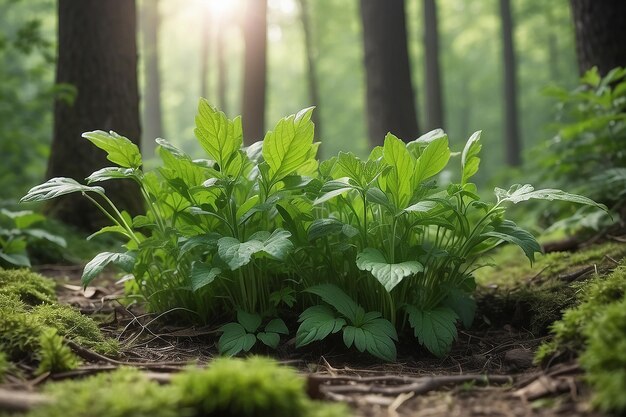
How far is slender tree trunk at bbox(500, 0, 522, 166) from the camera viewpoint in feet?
→ 46.2

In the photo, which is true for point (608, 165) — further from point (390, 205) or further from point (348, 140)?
point (348, 140)

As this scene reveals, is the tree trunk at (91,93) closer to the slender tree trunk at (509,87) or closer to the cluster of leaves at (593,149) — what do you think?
the cluster of leaves at (593,149)

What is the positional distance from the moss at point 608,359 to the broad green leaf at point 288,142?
1.36 m

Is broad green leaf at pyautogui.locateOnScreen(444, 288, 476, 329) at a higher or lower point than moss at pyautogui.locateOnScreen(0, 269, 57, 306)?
lower

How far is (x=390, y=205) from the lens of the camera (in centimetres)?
231

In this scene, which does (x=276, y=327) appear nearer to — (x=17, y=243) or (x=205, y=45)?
(x=17, y=243)

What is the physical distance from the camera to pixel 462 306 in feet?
8.87

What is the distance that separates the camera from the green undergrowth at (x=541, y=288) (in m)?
2.62

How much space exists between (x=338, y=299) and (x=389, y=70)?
209 inches

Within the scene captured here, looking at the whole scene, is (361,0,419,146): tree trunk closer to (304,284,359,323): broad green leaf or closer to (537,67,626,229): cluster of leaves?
(537,67,626,229): cluster of leaves

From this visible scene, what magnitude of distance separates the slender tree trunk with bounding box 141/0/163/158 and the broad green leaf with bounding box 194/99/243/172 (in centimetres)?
1618

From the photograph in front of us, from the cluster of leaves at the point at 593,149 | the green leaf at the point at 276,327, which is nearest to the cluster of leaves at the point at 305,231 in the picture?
the green leaf at the point at 276,327

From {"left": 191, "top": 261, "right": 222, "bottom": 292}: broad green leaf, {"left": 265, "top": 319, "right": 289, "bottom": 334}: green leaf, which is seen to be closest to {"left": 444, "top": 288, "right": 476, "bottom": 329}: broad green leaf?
{"left": 265, "top": 319, "right": 289, "bottom": 334}: green leaf

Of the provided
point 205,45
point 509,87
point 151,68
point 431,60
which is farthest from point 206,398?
point 205,45
